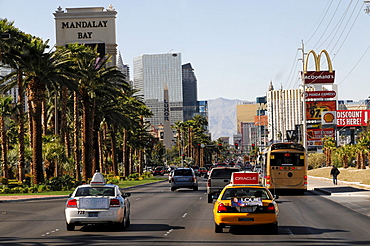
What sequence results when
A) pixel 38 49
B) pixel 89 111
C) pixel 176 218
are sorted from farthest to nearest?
pixel 89 111 < pixel 38 49 < pixel 176 218

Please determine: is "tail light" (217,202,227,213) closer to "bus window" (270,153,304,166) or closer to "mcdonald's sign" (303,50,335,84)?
"bus window" (270,153,304,166)

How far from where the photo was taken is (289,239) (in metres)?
17.0

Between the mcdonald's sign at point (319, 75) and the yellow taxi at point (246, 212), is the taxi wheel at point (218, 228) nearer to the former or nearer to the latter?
the yellow taxi at point (246, 212)

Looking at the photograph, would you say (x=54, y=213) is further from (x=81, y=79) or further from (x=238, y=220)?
(x=81, y=79)

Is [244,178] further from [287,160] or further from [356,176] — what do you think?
[356,176]

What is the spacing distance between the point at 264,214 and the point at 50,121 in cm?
5635

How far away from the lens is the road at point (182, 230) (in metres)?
16.8

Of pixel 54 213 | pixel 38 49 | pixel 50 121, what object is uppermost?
pixel 38 49

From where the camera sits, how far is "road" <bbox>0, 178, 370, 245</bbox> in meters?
16.8

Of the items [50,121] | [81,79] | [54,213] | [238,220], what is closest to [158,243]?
[238,220]

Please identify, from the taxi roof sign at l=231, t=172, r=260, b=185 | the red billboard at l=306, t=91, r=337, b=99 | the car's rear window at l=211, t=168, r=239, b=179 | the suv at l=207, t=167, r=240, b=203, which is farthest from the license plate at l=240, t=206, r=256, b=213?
the red billboard at l=306, t=91, r=337, b=99

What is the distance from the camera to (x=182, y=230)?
1958cm

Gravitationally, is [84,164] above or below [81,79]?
below

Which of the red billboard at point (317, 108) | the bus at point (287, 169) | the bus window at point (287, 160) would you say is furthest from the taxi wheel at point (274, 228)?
the red billboard at point (317, 108)
